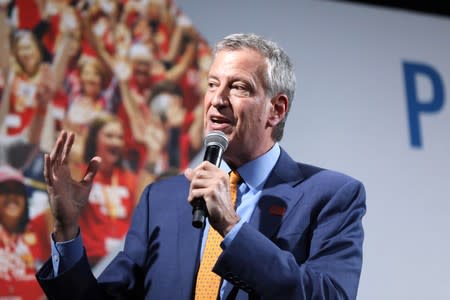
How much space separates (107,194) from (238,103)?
3.62ft

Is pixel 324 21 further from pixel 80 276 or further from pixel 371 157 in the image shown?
pixel 80 276

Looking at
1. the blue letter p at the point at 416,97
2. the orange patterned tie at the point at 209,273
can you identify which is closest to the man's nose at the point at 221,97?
the orange patterned tie at the point at 209,273

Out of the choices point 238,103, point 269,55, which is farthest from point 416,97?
point 238,103

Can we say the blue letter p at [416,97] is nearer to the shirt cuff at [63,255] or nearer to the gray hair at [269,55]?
the gray hair at [269,55]

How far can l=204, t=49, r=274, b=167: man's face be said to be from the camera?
2008 mm

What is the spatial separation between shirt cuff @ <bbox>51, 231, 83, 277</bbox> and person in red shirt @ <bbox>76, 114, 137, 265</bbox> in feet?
3.38

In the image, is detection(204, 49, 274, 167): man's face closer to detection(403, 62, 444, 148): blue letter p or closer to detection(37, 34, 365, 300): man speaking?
detection(37, 34, 365, 300): man speaking

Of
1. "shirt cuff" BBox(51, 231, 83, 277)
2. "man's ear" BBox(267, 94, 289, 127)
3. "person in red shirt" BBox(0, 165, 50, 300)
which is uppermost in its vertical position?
"man's ear" BBox(267, 94, 289, 127)

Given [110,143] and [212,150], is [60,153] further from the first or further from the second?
[110,143]

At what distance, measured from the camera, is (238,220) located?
1.71 metres

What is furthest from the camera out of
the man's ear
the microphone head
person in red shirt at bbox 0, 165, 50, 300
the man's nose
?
person in red shirt at bbox 0, 165, 50, 300

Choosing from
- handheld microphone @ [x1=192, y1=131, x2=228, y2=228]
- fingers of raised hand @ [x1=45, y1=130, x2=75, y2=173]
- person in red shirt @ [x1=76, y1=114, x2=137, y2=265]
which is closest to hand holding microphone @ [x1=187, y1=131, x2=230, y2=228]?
handheld microphone @ [x1=192, y1=131, x2=228, y2=228]

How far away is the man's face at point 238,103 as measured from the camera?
2008 mm

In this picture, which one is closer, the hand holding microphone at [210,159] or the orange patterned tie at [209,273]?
the hand holding microphone at [210,159]
